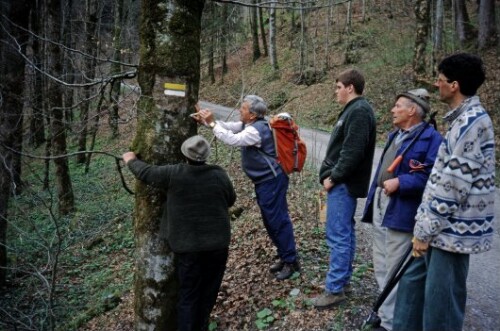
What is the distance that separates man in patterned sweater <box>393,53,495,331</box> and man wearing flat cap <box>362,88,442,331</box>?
0.56 metres

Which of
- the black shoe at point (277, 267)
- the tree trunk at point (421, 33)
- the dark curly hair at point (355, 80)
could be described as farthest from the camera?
the tree trunk at point (421, 33)

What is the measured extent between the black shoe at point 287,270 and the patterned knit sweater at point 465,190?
2.59 m

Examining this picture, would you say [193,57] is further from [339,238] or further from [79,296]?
[79,296]

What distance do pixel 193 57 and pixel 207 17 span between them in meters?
23.4

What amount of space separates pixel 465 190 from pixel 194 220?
2.36m

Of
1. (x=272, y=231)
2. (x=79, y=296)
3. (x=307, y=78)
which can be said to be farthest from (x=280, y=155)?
(x=307, y=78)

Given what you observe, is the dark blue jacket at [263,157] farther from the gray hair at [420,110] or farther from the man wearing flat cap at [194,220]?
the gray hair at [420,110]

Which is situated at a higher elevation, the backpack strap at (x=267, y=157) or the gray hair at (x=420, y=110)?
the gray hair at (x=420, y=110)

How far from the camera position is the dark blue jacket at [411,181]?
11.4 feet

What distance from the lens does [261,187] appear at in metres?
5.06

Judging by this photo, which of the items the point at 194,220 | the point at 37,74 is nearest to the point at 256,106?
the point at 194,220

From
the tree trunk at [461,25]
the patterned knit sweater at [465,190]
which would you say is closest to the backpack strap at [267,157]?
the patterned knit sweater at [465,190]

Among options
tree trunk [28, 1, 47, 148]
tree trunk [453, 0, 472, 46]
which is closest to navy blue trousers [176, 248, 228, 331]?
tree trunk [28, 1, 47, 148]

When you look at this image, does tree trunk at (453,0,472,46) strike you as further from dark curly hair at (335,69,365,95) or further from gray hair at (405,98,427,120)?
gray hair at (405,98,427,120)
